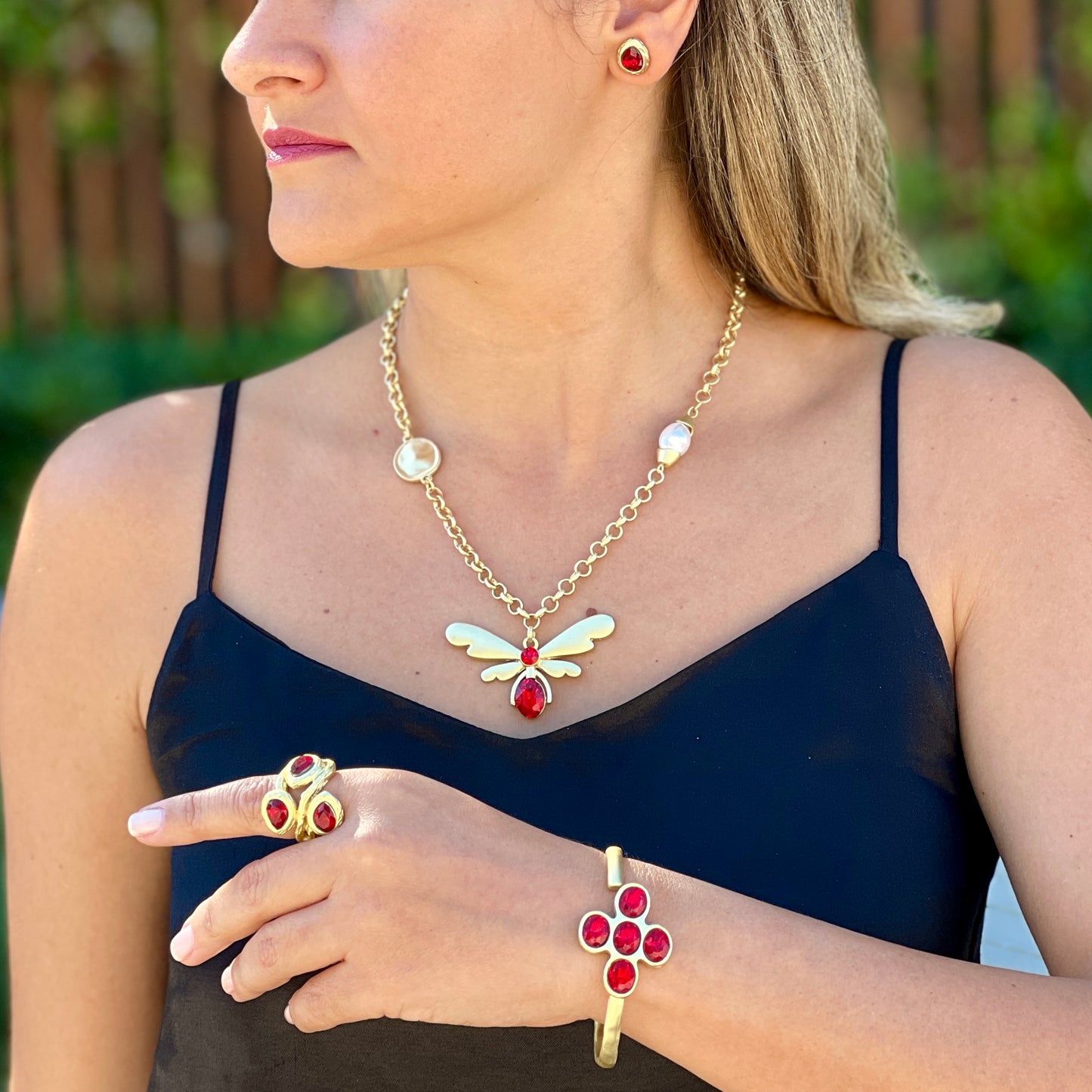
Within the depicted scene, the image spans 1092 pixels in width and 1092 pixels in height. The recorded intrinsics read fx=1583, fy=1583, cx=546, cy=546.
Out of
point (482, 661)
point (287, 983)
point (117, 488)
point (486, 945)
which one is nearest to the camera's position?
point (486, 945)

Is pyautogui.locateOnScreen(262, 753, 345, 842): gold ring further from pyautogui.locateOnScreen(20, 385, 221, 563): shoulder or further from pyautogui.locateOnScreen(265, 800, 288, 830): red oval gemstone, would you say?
pyautogui.locateOnScreen(20, 385, 221, 563): shoulder

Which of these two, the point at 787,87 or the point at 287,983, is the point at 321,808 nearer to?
the point at 287,983

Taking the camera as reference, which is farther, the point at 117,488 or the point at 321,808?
the point at 117,488

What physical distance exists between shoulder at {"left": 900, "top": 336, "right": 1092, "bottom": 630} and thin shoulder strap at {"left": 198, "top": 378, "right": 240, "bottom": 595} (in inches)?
36.6

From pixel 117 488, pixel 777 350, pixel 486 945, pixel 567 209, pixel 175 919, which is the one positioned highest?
pixel 567 209

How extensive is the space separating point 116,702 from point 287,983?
0.49 m

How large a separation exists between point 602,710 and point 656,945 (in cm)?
37

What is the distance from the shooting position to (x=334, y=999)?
1.65m

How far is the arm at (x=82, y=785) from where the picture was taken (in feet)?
6.95

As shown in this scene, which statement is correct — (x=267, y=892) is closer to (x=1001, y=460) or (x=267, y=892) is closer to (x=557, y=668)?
(x=557, y=668)

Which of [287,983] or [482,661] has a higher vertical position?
[482,661]

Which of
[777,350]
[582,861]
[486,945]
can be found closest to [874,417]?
[777,350]

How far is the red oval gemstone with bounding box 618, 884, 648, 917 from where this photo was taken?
5.46 feet

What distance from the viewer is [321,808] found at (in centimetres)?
168
